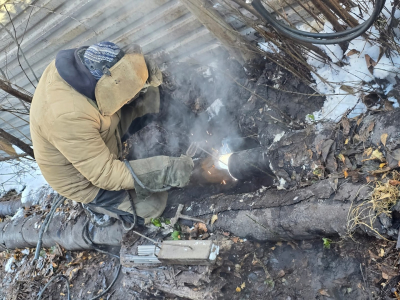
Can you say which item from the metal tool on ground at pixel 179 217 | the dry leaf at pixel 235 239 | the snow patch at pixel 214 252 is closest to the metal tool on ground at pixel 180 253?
the snow patch at pixel 214 252

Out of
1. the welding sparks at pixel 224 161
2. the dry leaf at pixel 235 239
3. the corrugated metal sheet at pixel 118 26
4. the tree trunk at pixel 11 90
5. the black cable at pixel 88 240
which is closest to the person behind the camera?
the dry leaf at pixel 235 239

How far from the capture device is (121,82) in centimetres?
313

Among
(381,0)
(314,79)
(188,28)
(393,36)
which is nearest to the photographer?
(381,0)

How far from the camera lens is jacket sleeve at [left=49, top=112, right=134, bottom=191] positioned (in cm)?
307

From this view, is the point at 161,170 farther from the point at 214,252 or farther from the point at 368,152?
the point at 368,152

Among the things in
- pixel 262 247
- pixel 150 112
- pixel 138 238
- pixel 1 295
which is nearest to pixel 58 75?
pixel 150 112

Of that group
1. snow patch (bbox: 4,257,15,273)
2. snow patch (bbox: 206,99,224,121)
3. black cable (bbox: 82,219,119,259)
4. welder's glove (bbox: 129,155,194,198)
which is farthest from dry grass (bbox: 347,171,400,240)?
snow patch (bbox: 4,257,15,273)

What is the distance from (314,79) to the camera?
3967 millimetres

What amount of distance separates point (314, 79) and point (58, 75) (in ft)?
9.32

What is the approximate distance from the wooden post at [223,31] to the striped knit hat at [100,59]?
1.31 metres

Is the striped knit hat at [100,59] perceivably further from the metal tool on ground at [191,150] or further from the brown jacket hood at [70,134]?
the metal tool on ground at [191,150]

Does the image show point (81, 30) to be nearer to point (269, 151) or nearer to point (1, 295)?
point (269, 151)

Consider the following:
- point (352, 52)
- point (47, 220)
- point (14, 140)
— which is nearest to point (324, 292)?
point (352, 52)

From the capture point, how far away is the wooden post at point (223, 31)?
4.02m
